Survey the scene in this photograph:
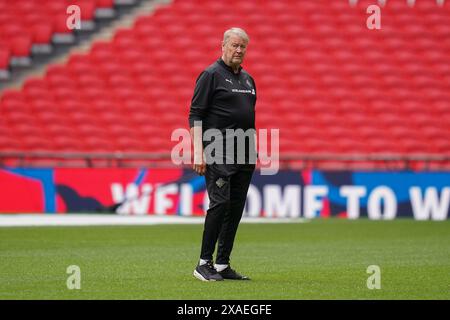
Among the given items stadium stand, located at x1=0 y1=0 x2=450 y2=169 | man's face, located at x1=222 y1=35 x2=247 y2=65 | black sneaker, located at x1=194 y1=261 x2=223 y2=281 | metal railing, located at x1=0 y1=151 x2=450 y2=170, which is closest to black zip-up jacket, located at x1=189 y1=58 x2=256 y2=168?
man's face, located at x1=222 y1=35 x2=247 y2=65

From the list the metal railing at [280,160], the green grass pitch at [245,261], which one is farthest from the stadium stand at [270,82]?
the green grass pitch at [245,261]

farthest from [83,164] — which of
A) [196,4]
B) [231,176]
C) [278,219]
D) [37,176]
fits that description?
[231,176]

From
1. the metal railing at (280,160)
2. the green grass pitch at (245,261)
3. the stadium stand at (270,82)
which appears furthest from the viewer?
the stadium stand at (270,82)

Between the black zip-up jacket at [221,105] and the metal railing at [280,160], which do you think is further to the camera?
the metal railing at [280,160]

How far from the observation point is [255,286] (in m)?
7.77

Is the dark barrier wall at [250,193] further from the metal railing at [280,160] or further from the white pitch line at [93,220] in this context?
the metal railing at [280,160]

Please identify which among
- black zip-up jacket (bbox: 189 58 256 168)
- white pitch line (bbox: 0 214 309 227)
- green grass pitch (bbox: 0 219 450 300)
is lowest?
white pitch line (bbox: 0 214 309 227)

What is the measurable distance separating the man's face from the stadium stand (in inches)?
421

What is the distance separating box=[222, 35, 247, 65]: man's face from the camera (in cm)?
803

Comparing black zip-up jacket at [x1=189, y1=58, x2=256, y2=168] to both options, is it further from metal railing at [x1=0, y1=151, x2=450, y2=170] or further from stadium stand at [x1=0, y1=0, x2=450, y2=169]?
stadium stand at [x1=0, y1=0, x2=450, y2=169]

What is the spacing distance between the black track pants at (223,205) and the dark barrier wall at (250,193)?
28.2 feet

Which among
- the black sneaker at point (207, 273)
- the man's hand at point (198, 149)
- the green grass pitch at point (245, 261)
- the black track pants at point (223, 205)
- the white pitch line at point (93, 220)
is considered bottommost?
the white pitch line at point (93, 220)

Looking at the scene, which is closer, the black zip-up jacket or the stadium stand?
the black zip-up jacket

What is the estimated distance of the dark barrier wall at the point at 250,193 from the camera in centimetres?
1680
